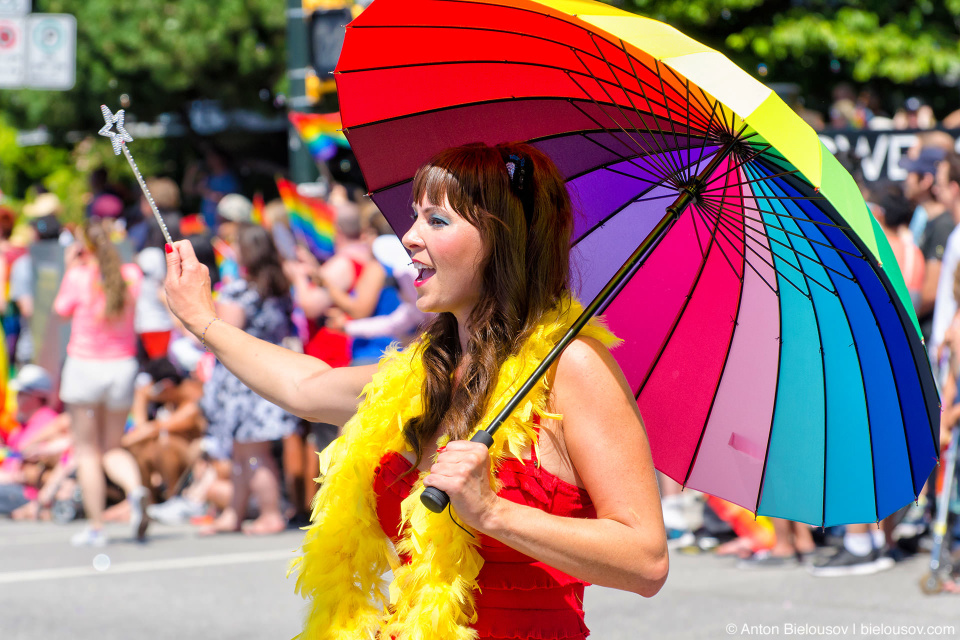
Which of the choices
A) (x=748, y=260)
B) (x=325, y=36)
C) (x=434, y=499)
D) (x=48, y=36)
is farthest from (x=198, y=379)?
(x=434, y=499)

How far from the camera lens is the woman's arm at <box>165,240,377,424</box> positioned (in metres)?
2.65

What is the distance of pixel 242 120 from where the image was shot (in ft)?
82.1

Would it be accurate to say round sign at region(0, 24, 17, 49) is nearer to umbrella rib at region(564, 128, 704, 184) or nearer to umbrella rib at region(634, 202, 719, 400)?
umbrella rib at region(564, 128, 704, 184)

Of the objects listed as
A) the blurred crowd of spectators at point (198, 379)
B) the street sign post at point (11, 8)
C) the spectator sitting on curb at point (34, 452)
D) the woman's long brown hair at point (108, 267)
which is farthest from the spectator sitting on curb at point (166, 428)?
the street sign post at point (11, 8)

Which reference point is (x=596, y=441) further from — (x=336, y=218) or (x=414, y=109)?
(x=336, y=218)

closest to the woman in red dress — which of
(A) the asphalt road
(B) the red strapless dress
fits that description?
(B) the red strapless dress

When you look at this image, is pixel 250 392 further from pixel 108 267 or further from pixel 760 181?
pixel 760 181

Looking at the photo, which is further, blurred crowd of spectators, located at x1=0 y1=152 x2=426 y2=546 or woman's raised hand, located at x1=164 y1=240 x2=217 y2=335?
blurred crowd of spectators, located at x1=0 y1=152 x2=426 y2=546

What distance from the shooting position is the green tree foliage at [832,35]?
15758 mm

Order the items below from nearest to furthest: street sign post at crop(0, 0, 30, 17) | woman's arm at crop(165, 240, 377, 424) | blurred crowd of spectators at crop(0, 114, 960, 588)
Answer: woman's arm at crop(165, 240, 377, 424) < blurred crowd of spectators at crop(0, 114, 960, 588) < street sign post at crop(0, 0, 30, 17)

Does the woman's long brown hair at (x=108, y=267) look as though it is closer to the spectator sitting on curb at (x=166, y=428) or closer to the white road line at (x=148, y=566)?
the spectator sitting on curb at (x=166, y=428)

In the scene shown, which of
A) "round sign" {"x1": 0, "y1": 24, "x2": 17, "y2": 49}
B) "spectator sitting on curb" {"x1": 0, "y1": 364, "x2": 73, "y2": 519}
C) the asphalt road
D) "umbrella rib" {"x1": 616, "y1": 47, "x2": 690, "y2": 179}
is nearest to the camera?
"umbrella rib" {"x1": 616, "y1": 47, "x2": 690, "y2": 179}

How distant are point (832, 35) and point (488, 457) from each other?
14.9 m

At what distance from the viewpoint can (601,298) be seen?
2.43 metres
